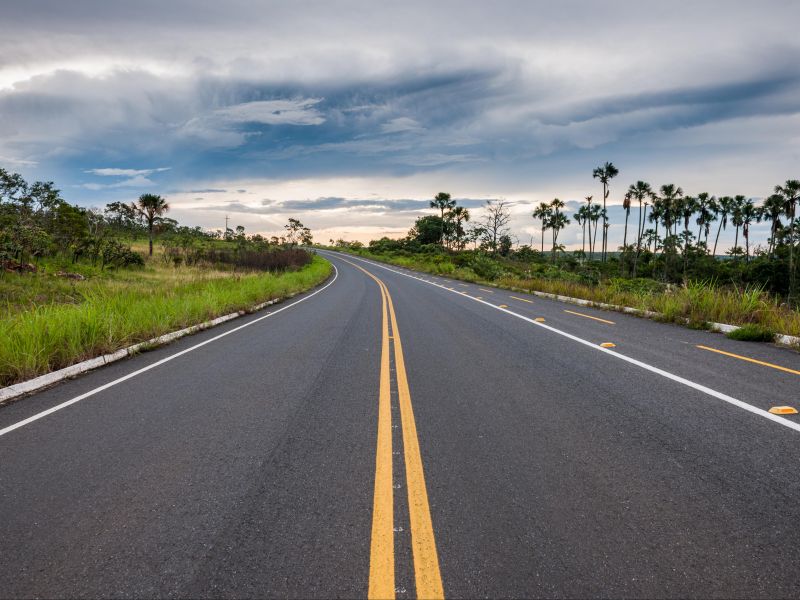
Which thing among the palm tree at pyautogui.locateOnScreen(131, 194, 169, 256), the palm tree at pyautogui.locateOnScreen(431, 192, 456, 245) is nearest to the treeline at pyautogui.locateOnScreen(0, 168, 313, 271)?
the palm tree at pyautogui.locateOnScreen(131, 194, 169, 256)

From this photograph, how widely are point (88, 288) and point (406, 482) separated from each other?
21015 mm

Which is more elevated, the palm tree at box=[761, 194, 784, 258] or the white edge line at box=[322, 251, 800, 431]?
the palm tree at box=[761, 194, 784, 258]

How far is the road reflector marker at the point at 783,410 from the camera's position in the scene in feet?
14.7

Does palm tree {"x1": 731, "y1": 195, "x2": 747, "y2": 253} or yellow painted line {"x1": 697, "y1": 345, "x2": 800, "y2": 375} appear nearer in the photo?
yellow painted line {"x1": 697, "y1": 345, "x2": 800, "y2": 375}

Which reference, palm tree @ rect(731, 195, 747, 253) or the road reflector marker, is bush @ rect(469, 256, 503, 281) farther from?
palm tree @ rect(731, 195, 747, 253)

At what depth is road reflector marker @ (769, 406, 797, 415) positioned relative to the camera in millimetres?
4473

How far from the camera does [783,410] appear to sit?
4.54 metres

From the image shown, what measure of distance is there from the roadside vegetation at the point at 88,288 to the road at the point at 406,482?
3.78ft

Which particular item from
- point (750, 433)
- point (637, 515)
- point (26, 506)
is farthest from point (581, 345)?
point (26, 506)

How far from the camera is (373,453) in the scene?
3.72m

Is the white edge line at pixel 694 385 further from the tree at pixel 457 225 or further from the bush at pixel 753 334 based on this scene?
the tree at pixel 457 225

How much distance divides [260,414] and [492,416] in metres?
2.56

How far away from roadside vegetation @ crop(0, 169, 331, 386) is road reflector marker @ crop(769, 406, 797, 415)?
9303 mm

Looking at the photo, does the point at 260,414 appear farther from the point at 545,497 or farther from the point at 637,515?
the point at 637,515
